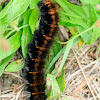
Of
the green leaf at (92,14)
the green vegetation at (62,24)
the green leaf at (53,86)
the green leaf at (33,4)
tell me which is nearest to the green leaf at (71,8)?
the green vegetation at (62,24)

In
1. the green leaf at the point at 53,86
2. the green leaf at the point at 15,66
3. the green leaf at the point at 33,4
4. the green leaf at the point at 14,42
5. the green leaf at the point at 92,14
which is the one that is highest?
the green leaf at the point at 33,4

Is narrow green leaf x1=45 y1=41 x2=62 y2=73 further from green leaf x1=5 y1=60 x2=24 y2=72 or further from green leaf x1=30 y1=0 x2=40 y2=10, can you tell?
green leaf x1=30 y1=0 x2=40 y2=10

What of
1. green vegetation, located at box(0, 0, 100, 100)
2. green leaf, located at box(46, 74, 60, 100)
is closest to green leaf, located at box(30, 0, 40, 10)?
green vegetation, located at box(0, 0, 100, 100)

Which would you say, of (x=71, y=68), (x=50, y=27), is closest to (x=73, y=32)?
(x=50, y=27)

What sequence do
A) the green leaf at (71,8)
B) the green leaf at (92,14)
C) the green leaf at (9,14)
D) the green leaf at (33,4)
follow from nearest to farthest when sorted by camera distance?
the green leaf at (9,14) → the green leaf at (92,14) → the green leaf at (33,4) → the green leaf at (71,8)

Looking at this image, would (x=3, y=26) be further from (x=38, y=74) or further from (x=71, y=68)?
(x=71, y=68)

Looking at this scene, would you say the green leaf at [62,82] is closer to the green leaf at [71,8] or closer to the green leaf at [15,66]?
the green leaf at [15,66]

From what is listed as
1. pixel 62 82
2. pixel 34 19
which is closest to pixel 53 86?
pixel 62 82
